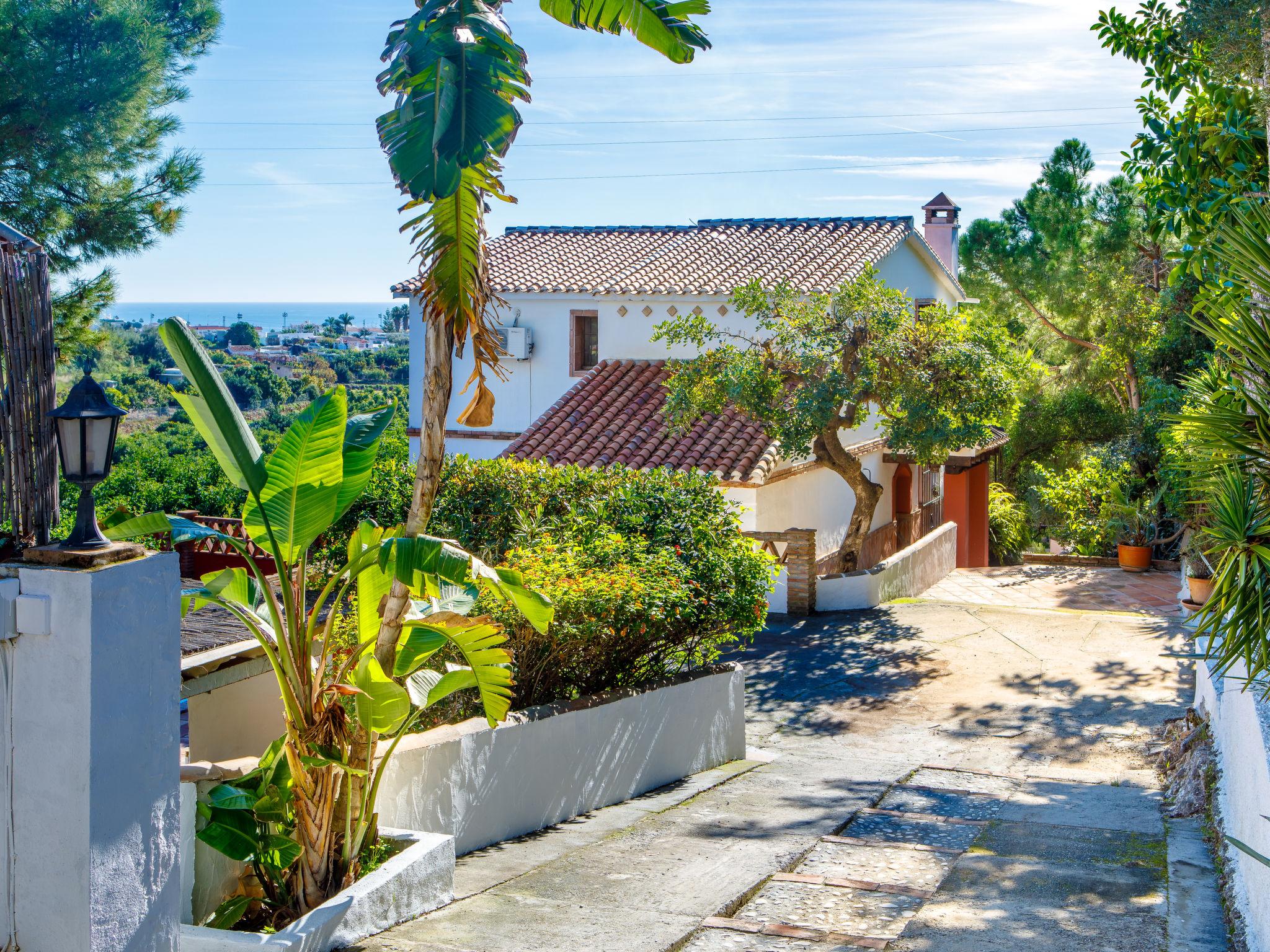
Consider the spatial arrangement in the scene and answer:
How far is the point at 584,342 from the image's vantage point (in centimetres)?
2323

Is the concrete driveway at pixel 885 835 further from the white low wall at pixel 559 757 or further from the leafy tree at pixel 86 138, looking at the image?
the leafy tree at pixel 86 138

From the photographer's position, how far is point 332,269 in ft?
122

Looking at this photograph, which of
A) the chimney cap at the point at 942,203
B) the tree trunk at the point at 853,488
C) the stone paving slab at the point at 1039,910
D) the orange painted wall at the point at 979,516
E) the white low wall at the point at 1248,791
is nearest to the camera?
the white low wall at the point at 1248,791

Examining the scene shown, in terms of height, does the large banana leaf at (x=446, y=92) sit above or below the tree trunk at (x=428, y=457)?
above

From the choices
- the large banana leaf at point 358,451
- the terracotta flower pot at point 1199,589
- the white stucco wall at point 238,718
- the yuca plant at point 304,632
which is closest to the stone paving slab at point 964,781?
the yuca plant at point 304,632

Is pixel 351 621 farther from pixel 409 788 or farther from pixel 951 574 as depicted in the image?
pixel 951 574

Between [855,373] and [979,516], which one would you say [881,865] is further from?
[979,516]

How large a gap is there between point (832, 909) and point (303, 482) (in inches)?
131

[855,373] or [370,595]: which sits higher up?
[855,373]

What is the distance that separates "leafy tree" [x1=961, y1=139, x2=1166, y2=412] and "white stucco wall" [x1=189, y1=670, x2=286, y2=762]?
62.2 feet

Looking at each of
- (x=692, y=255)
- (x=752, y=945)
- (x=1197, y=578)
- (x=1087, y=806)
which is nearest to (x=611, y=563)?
(x=1087, y=806)

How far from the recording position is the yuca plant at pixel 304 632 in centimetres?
535

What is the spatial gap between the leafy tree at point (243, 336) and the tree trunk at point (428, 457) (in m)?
68.6

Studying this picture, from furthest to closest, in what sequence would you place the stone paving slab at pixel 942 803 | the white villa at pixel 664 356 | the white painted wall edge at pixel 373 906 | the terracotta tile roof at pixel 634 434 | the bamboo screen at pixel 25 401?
the white villa at pixel 664 356 < the terracotta tile roof at pixel 634 434 < the stone paving slab at pixel 942 803 < the white painted wall edge at pixel 373 906 < the bamboo screen at pixel 25 401
